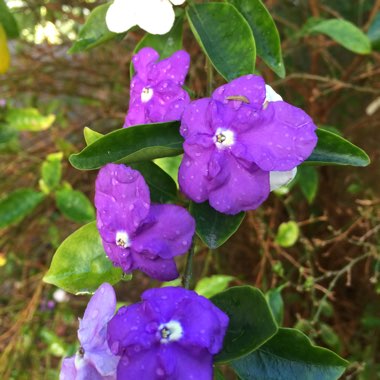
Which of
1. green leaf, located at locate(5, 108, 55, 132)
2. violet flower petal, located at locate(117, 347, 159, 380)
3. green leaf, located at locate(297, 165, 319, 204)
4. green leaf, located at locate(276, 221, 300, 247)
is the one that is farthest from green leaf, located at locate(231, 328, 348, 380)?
green leaf, located at locate(5, 108, 55, 132)

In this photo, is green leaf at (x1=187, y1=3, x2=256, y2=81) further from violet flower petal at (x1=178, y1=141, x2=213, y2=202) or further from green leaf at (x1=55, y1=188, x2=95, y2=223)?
green leaf at (x1=55, y1=188, x2=95, y2=223)

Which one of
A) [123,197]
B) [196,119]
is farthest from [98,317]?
[196,119]

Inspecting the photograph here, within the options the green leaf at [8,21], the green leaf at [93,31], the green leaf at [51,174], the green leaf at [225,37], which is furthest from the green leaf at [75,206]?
the green leaf at [225,37]

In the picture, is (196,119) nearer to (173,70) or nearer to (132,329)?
(173,70)

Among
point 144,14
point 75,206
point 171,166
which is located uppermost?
point 144,14

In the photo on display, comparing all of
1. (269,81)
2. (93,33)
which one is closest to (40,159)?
Answer: (269,81)

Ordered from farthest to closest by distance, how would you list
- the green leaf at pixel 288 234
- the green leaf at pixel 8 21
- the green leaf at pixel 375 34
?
the green leaf at pixel 288 234, the green leaf at pixel 375 34, the green leaf at pixel 8 21

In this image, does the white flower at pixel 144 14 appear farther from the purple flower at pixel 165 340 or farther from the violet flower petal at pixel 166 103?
the purple flower at pixel 165 340
